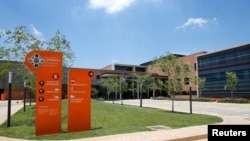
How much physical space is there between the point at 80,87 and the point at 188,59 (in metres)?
72.8

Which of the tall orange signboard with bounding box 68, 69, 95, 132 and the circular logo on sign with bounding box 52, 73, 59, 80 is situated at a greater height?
the circular logo on sign with bounding box 52, 73, 59, 80

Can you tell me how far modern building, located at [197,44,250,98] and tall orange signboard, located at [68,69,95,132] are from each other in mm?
53114

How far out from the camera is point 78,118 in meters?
12.2

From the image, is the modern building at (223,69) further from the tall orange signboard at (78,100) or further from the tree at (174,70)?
the tall orange signboard at (78,100)

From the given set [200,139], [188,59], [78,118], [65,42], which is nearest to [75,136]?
[78,118]

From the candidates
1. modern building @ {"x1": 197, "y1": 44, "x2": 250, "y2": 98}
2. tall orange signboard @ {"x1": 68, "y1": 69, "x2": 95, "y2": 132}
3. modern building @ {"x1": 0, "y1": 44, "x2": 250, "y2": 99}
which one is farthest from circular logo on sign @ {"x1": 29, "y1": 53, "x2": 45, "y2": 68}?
modern building @ {"x1": 197, "y1": 44, "x2": 250, "y2": 98}

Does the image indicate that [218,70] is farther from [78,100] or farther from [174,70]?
Answer: [78,100]

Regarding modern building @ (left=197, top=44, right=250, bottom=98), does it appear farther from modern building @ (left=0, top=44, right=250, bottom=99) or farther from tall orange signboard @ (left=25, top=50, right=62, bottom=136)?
tall orange signboard @ (left=25, top=50, right=62, bottom=136)

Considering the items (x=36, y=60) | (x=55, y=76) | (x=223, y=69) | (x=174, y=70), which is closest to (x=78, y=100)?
(x=55, y=76)

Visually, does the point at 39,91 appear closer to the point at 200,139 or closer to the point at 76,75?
the point at 76,75

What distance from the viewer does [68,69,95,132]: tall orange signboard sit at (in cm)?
1198

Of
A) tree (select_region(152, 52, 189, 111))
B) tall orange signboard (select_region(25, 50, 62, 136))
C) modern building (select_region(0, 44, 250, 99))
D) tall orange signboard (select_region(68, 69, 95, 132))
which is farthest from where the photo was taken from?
modern building (select_region(0, 44, 250, 99))

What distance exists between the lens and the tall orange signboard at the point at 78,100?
1198cm

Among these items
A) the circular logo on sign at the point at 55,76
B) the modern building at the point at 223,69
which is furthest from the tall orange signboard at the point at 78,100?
the modern building at the point at 223,69
